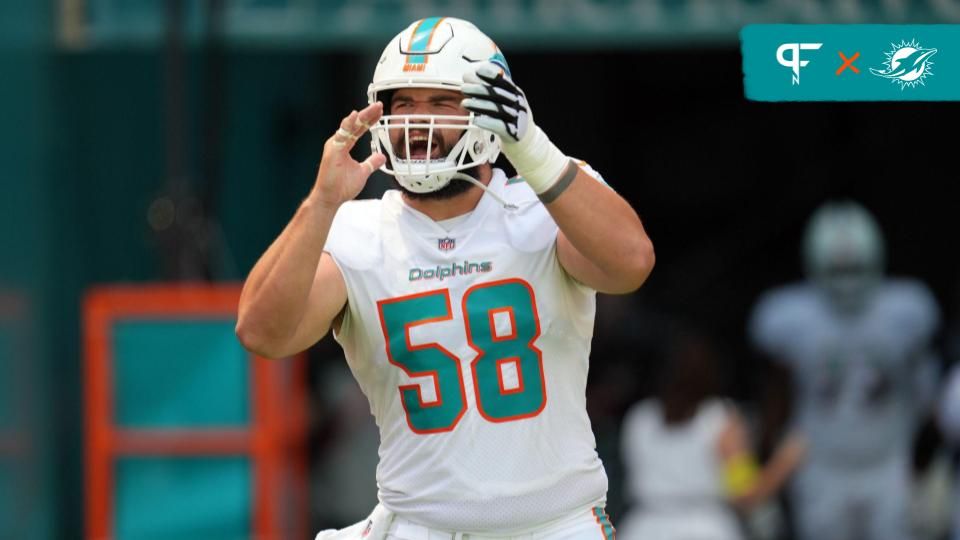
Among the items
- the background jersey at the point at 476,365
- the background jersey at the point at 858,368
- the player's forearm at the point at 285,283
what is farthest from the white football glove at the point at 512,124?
the background jersey at the point at 858,368

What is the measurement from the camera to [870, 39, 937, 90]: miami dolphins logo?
478cm

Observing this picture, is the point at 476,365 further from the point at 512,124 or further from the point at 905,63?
the point at 905,63

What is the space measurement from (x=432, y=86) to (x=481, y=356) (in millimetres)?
643

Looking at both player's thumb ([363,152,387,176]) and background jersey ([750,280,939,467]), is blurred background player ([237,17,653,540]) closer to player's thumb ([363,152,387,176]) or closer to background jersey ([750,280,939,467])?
player's thumb ([363,152,387,176])

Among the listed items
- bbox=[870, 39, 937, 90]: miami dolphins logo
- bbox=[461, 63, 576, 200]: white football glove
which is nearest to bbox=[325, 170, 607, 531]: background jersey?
bbox=[461, 63, 576, 200]: white football glove

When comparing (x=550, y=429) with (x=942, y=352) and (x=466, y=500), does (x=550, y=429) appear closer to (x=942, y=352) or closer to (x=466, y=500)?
(x=466, y=500)

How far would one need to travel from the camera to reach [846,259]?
900 cm

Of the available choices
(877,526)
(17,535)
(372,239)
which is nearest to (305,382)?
(17,535)

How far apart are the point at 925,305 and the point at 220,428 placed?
3.27 m

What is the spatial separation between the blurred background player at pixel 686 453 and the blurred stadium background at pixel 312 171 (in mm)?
249

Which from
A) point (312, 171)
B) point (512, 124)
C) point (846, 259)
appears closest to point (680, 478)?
point (846, 259)

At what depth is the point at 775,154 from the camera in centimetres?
1197

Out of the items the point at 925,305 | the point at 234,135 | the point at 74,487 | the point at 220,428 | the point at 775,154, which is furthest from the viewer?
the point at 775,154

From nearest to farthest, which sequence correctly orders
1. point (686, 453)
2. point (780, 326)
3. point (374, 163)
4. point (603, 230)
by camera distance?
point (603, 230), point (374, 163), point (686, 453), point (780, 326)
